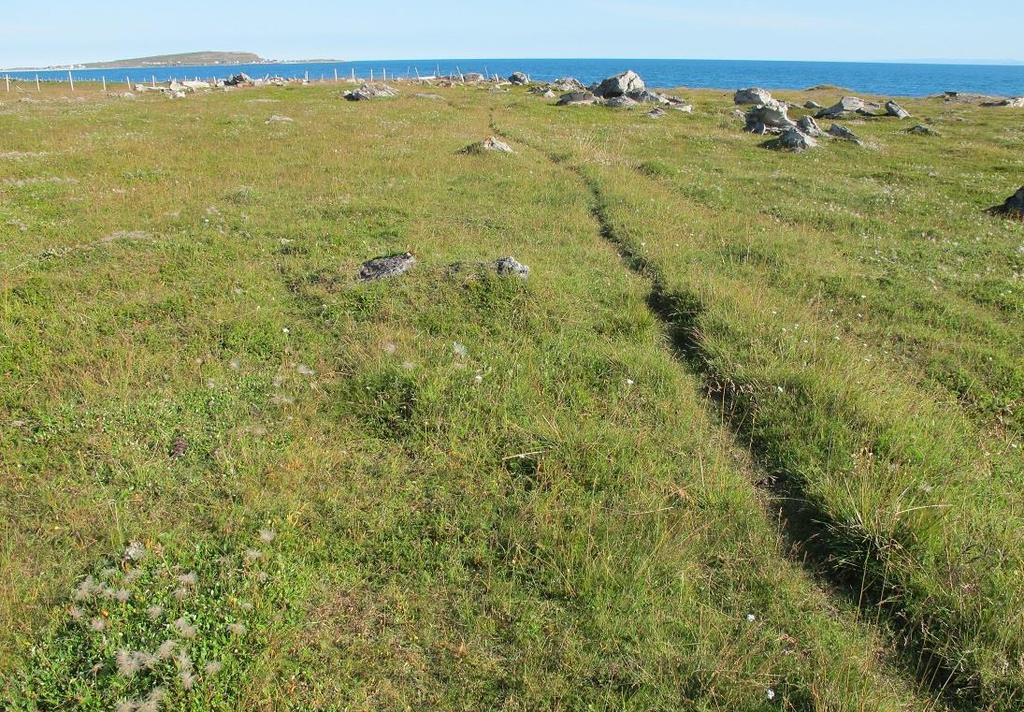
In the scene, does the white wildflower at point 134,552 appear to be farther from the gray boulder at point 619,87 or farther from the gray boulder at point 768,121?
the gray boulder at point 619,87

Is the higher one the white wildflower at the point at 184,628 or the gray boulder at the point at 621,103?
the gray boulder at the point at 621,103

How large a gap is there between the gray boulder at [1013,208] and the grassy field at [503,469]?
17.5ft

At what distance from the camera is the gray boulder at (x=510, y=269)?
11.1 meters

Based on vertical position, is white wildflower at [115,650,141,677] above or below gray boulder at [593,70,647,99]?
below

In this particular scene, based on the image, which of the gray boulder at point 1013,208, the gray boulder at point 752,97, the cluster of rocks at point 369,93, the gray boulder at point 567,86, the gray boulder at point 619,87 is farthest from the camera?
the gray boulder at point 567,86

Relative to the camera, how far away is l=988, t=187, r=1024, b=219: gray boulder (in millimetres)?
19125

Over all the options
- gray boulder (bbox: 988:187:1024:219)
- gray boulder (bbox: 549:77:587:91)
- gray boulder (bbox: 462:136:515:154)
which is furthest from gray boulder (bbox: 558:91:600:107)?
gray boulder (bbox: 988:187:1024:219)

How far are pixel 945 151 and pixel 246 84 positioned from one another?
3144 inches

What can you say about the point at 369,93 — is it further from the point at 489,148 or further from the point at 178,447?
the point at 178,447

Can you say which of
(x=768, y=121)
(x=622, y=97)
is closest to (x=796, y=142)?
(x=768, y=121)

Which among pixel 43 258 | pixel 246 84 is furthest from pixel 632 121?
pixel 246 84

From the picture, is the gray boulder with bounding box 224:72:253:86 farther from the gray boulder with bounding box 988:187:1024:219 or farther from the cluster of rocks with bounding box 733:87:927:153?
the gray boulder with bounding box 988:187:1024:219

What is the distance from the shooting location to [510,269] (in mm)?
11164

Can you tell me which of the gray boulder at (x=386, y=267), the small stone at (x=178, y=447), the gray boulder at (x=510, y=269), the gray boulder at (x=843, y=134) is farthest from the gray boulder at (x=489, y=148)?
the gray boulder at (x=843, y=134)
